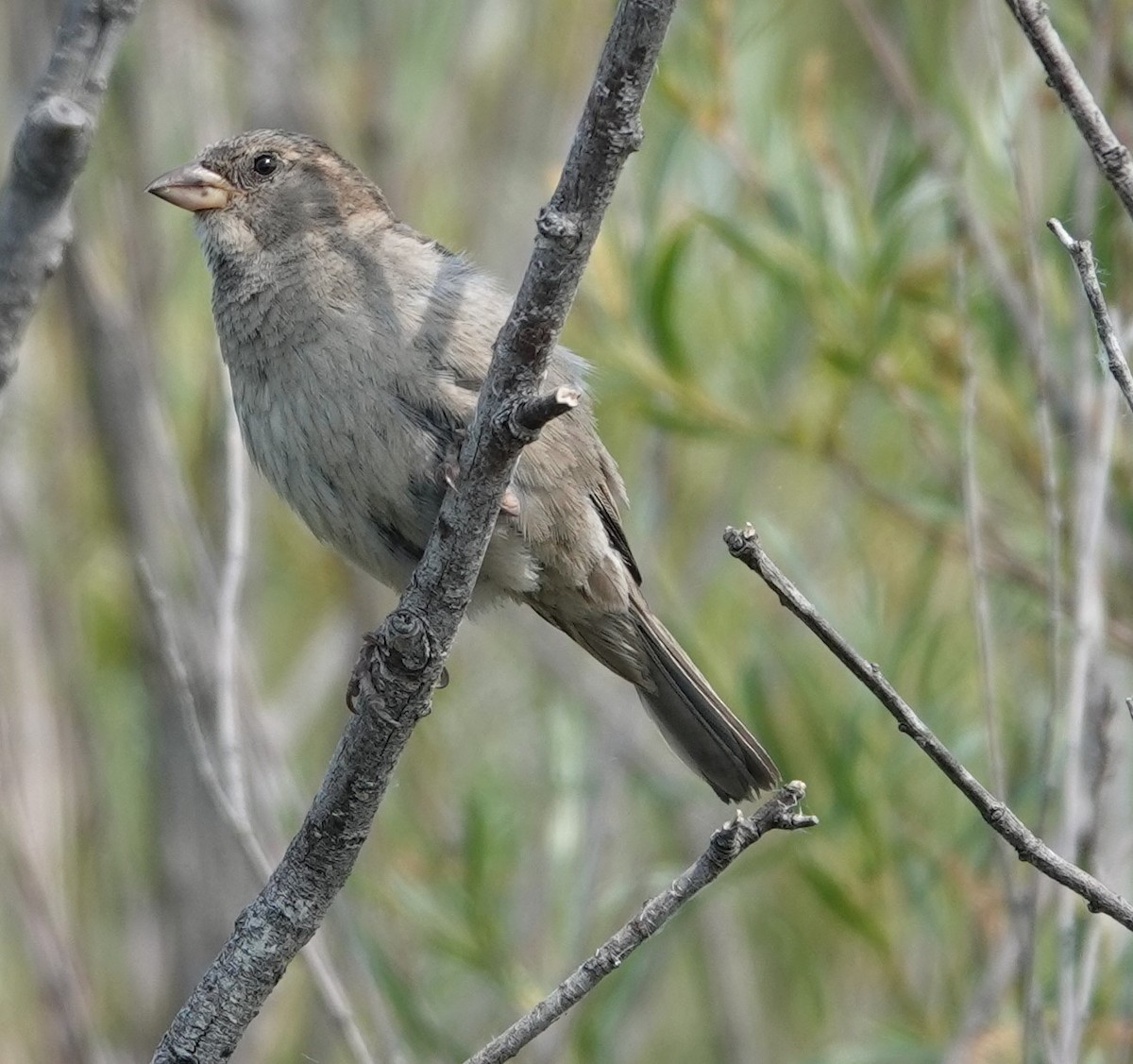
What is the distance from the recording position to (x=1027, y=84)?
3.60 metres

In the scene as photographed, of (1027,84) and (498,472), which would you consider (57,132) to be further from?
(1027,84)

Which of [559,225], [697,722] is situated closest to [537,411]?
[559,225]

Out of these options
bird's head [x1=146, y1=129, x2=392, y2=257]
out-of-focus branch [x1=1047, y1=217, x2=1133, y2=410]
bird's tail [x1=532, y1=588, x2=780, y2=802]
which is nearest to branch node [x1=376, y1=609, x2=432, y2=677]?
out-of-focus branch [x1=1047, y1=217, x2=1133, y2=410]

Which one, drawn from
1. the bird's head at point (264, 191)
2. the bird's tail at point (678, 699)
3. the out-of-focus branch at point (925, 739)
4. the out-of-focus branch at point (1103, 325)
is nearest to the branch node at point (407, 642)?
the out-of-focus branch at point (925, 739)

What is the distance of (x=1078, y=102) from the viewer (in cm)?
188

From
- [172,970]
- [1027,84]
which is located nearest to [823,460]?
[1027,84]

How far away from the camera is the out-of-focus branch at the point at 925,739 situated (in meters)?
1.72

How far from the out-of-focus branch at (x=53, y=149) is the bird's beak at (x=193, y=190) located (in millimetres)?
1639

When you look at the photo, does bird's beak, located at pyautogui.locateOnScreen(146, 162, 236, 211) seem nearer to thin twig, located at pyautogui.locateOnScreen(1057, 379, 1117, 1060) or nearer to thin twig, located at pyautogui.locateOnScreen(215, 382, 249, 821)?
thin twig, located at pyautogui.locateOnScreen(215, 382, 249, 821)

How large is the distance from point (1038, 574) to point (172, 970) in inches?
102

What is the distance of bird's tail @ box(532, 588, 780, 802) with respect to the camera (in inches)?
137

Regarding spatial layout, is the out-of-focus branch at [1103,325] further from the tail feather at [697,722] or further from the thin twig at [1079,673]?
the tail feather at [697,722]

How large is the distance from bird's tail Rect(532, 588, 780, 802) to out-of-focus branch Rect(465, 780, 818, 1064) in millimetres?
1502

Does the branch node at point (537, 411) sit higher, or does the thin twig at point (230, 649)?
the thin twig at point (230, 649)
